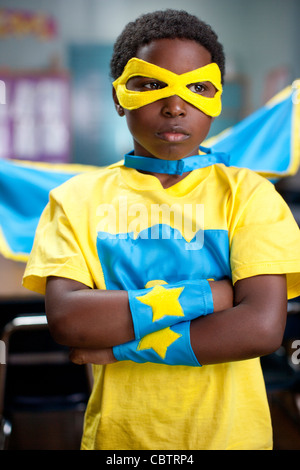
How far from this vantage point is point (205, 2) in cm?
516

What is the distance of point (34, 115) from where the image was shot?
498cm

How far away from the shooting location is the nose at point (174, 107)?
2.31 feet

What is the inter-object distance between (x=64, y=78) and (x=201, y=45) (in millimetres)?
4518

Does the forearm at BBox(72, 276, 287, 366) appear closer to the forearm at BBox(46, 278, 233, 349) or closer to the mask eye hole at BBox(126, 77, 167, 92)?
the forearm at BBox(46, 278, 233, 349)

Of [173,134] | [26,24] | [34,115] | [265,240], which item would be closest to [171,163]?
[173,134]

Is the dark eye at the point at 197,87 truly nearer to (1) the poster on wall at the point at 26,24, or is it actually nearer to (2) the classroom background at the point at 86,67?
(2) the classroom background at the point at 86,67

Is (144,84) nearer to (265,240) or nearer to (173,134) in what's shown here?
(173,134)

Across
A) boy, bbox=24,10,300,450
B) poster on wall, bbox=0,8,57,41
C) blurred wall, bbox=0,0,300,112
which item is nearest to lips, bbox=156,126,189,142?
boy, bbox=24,10,300,450

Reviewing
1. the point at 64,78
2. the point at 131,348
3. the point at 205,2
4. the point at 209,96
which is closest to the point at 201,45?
the point at 209,96

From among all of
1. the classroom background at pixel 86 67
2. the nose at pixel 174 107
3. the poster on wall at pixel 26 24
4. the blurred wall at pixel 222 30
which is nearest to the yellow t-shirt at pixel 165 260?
the nose at pixel 174 107

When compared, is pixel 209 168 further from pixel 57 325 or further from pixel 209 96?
pixel 57 325

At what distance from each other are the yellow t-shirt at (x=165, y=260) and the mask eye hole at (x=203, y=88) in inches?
4.4

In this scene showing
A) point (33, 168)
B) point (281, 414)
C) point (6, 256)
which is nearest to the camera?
point (6, 256)

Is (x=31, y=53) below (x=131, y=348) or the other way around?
the other way around
